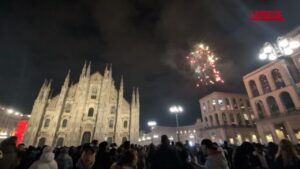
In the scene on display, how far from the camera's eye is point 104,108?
33.3 meters

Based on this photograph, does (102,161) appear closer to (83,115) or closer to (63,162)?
(63,162)

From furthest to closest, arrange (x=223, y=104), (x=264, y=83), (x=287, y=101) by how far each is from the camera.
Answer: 1. (x=223, y=104)
2. (x=264, y=83)
3. (x=287, y=101)

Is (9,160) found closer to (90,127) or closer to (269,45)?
(269,45)

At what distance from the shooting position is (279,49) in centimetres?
911

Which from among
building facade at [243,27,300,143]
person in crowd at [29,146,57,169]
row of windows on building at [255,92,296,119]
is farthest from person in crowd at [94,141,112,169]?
row of windows on building at [255,92,296,119]

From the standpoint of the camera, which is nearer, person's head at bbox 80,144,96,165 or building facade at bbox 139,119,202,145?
person's head at bbox 80,144,96,165

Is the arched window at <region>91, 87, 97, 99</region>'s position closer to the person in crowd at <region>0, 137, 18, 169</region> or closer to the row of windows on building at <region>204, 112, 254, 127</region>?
the row of windows on building at <region>204, 112, 254, 127</region>

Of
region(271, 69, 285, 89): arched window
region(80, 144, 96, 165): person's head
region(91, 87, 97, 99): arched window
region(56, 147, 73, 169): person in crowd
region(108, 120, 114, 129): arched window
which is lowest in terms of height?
region(56, 147, 73, 169): person in crowd

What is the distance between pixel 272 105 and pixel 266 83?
396 centimetres

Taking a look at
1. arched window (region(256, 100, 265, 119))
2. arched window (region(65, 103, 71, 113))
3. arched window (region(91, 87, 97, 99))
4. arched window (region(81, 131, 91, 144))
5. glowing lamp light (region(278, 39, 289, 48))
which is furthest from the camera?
arched window (region(91, 87, 97, 99))

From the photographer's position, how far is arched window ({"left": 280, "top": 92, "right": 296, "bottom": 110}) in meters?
22.4

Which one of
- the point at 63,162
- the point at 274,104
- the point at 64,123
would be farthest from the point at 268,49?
the point at 64,123

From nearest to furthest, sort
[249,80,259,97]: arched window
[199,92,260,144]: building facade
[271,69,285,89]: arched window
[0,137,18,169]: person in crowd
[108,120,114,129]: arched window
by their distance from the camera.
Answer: [0,137,18,169]: person in crowd → [271,69,285,89]: arched window → [249,80,259,97]: arched window → [108,120,114,129]: arched window → [199,92,260,144]: building facade

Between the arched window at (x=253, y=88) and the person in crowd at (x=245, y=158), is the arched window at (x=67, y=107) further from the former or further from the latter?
the arched window at (x=253, y=88)
